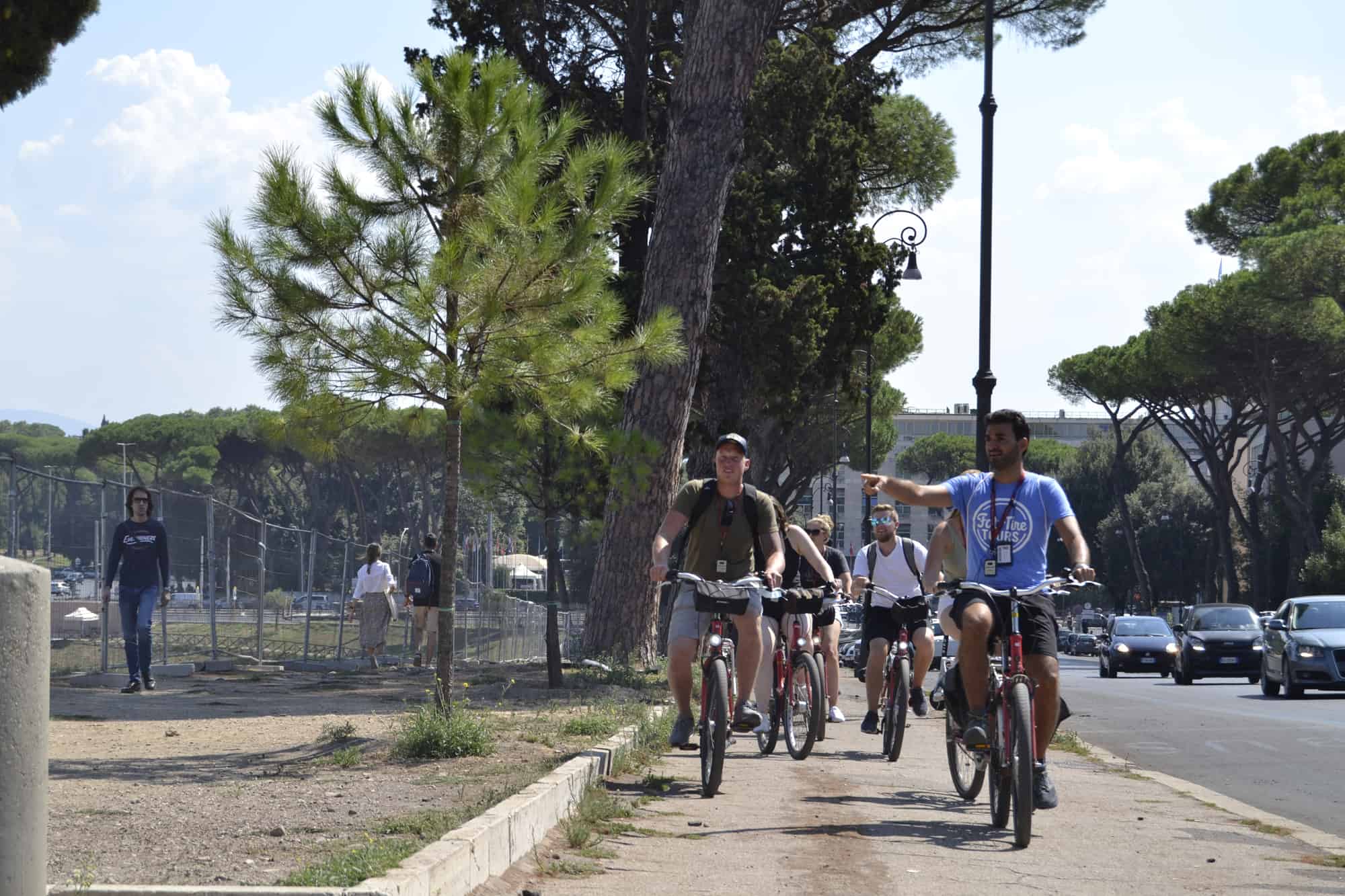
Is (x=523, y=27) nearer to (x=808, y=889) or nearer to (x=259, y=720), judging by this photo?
(x=259, y=720)

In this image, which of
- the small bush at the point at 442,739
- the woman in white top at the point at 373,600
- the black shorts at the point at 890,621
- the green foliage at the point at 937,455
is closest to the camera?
the small bush at the point at 442,739

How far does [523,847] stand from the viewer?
5492 mm

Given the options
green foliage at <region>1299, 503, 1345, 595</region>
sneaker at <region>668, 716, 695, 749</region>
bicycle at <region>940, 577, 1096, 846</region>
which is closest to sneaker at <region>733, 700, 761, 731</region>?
sneaker at <region>668, 716, 695, 749</region>

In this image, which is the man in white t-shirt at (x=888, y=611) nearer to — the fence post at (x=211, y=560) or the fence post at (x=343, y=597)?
the fence post at (x=211, y=560)

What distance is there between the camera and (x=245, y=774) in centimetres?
712

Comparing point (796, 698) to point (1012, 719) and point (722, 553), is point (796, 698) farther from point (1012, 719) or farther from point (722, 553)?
point (1012, 719)

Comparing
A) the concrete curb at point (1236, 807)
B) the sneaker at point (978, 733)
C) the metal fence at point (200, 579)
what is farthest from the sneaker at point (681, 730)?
the metal fence at point (200, 579)

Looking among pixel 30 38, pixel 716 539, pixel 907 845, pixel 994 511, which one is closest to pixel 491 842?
pixel 907 845

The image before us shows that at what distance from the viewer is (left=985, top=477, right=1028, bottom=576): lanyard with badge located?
263 inches

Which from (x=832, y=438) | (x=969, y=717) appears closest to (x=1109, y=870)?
(x=969, y=717)

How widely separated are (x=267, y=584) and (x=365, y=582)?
1.15m

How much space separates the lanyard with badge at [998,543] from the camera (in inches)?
263

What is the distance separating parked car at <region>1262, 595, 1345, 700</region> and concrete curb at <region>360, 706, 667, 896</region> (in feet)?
51.8

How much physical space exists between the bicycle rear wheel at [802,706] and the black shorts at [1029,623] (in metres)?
2.75
